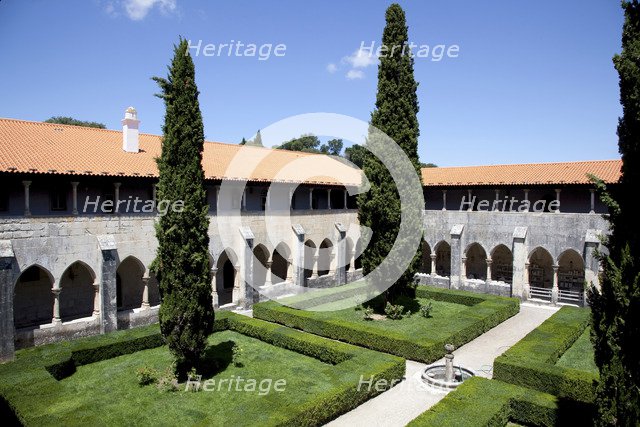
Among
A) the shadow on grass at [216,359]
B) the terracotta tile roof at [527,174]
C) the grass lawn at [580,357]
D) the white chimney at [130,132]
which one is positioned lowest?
the grass lawn at [580,357]

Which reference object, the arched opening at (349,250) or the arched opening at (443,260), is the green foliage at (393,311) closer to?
the arched opening at (349,250)

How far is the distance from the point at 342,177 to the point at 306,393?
19101mm

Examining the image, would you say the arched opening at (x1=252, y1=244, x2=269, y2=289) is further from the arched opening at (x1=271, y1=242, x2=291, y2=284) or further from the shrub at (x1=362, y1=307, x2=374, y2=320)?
the shrub at (x1=362, y1=307, x2=374, y2=320)

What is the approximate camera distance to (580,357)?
15789 millimetres

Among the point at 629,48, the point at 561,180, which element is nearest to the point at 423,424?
the point at 629,48

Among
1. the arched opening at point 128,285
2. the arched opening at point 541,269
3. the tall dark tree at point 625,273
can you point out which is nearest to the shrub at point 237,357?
the arched opening at point 128,285

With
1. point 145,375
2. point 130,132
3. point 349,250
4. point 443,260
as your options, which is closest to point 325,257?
point 349,250

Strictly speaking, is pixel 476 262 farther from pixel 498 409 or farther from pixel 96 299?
pixel 96 299

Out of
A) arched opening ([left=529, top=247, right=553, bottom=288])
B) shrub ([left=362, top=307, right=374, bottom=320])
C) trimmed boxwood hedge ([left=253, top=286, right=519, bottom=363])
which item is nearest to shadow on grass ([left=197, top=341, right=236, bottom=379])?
trimmed boxwood hedge ([left=253, top=286, right=519, bottom=363])

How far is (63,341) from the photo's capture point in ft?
54.4

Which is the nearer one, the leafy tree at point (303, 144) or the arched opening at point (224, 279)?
the arched opening at point (224, 279)

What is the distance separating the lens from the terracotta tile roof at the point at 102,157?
54.6 feet

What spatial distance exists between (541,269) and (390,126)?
651 inches

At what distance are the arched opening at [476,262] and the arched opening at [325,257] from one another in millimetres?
9899
